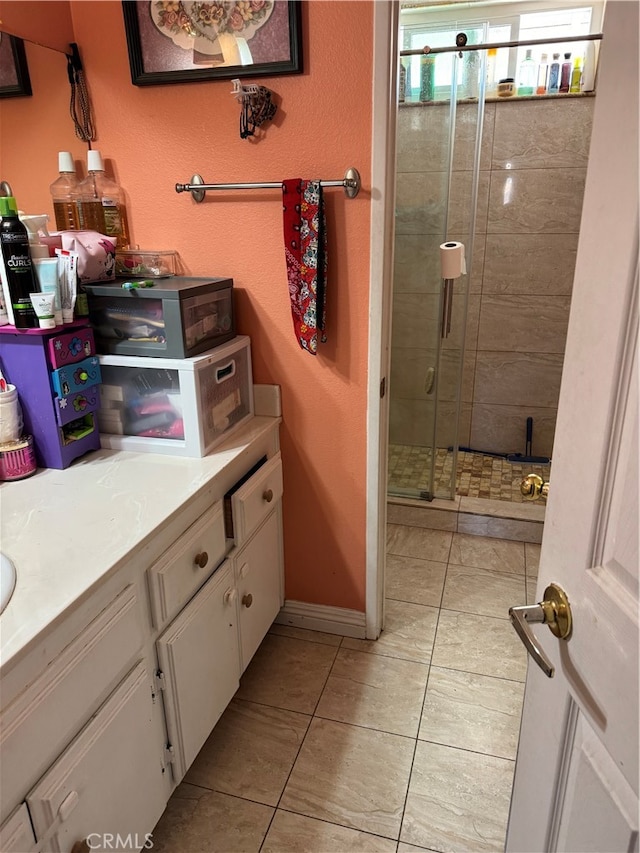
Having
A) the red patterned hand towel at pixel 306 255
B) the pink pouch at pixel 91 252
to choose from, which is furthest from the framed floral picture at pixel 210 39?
the pink pouch at pixel 91 252

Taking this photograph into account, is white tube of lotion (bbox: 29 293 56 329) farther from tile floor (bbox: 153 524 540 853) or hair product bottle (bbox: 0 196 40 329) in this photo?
tile floor (bbox: 153 524 540 853)

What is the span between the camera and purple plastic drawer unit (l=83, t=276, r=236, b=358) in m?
1.46

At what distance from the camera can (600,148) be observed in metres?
0.63

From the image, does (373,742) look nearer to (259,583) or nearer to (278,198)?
(259,583)

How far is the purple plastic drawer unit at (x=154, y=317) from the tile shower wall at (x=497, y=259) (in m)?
1.27

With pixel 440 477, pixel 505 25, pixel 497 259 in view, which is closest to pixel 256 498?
pixel 440 477

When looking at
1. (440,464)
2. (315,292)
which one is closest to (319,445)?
(315,292)

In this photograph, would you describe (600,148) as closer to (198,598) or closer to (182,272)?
(198,598)

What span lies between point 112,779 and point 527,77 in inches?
121

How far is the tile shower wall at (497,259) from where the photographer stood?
2.53 meters

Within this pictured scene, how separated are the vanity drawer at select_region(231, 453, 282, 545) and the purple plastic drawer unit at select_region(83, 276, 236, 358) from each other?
386 mm

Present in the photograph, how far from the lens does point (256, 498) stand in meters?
1.65

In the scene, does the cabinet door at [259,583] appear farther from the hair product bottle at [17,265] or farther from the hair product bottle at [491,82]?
the hair product bottle at [491,82]

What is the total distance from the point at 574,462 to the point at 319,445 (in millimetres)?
1168
